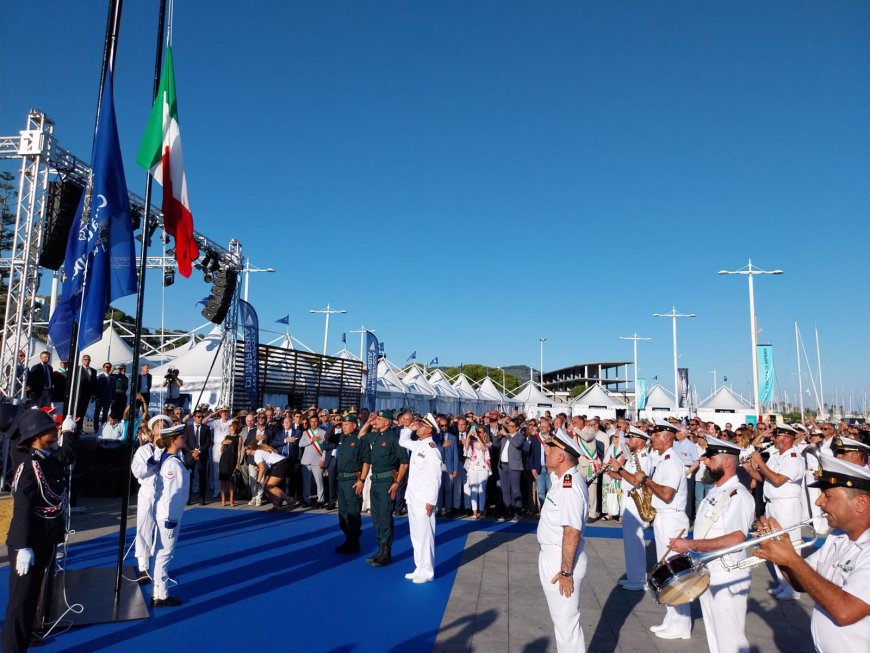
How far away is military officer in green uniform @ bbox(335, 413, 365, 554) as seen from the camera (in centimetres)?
819

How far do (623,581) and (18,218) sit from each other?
12.9 meters

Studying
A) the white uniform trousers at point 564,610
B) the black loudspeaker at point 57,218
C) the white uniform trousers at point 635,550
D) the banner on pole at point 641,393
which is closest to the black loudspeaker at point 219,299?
the black loudspeaker at point 57,218

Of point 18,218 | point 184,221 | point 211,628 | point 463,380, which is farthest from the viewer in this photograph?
point 463,380

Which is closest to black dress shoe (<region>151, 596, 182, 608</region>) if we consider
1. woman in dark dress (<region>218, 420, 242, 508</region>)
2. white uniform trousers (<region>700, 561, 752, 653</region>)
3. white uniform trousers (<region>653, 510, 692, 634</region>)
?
white uniform trousers (<region>653, 510, 692, 634</region>)

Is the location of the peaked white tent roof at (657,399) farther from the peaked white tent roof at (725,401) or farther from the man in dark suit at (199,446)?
the man in dark suit at (199,446)

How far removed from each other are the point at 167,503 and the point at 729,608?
537 cm

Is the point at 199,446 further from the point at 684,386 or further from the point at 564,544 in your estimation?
the point at 684,386

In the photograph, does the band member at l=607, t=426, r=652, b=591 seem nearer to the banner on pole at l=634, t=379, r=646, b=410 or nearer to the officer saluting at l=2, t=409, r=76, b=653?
the officer saluting at l=2, t=409, r=76, b=653

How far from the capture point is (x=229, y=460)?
11.6 m

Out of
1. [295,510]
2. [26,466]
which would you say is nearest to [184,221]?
[26,466]

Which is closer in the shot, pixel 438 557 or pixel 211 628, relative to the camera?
pixel 211 628

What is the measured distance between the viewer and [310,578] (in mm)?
7109

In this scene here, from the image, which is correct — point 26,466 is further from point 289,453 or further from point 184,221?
point 289,453

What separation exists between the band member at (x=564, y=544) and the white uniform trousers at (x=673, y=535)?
1768mm
